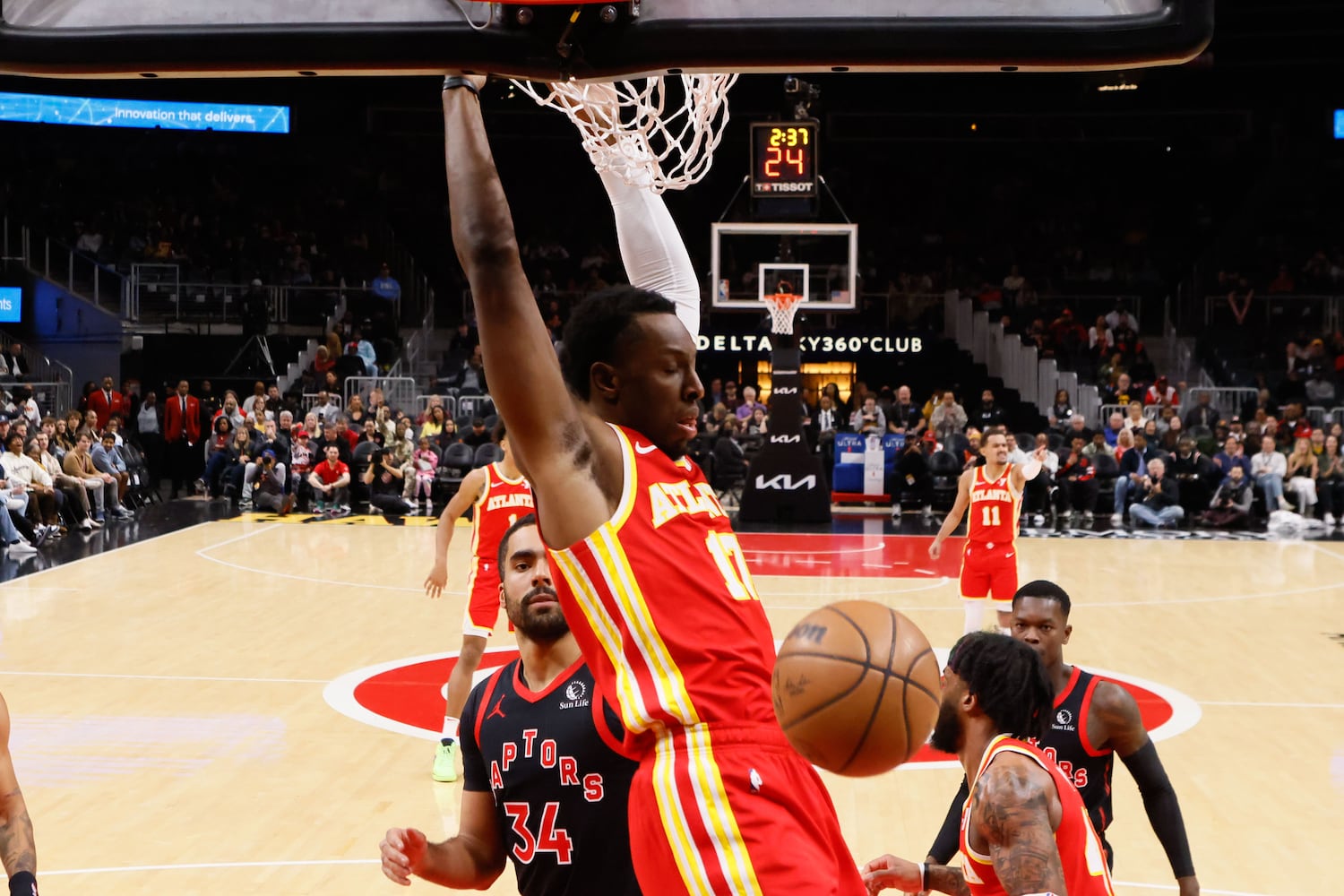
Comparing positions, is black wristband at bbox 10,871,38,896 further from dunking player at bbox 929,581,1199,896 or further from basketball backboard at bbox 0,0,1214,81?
dunking player at bbox 929,581,1199,896

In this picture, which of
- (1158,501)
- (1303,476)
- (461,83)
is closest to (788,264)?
(1158,501)

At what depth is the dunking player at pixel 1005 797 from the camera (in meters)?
3.03

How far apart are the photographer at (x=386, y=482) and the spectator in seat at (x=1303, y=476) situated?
1134 cm

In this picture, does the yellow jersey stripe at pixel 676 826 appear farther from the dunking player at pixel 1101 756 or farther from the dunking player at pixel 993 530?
the dunking player at pixel 993 530

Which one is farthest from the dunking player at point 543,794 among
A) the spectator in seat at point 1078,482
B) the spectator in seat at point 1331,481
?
the spectator in seat at point 1331,481

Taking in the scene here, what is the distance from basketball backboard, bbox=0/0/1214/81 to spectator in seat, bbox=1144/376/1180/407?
19176 mm

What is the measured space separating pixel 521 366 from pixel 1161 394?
20.2 metres

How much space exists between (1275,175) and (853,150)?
8.10 metres

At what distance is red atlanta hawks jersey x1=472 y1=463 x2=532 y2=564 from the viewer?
24.6ft

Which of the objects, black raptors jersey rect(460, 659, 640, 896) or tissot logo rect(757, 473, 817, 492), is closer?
black raptors jersey rect(460, 659, 640, 896)

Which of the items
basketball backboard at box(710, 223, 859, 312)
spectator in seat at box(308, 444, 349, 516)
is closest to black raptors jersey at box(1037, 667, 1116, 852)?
basketball backboard at box(710, 223, 859, 312)

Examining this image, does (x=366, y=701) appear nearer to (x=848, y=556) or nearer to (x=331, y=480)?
(x=848, y=556)

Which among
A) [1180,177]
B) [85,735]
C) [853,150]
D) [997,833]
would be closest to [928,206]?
[853,150]

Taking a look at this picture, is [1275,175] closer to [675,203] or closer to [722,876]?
[675,203]
